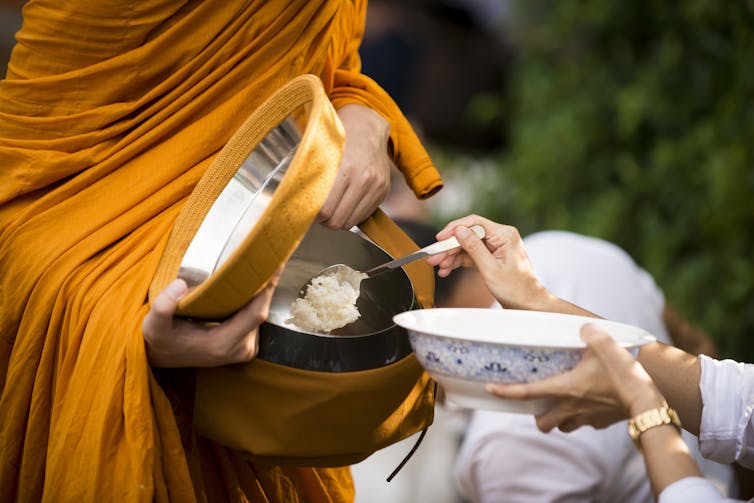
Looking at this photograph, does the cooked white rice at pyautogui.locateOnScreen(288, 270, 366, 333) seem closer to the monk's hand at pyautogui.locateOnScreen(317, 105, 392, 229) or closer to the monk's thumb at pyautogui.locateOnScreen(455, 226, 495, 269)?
the monk's hand at pyautogui.locateOnScreen(317, 105, 392, 229)

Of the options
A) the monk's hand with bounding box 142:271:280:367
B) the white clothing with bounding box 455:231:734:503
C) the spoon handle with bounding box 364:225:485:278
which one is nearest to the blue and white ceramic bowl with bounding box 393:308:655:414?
the spoon handle with bounding box 364:225:485:278

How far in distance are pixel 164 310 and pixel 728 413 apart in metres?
0.92

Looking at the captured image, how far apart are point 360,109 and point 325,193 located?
463 millimetres

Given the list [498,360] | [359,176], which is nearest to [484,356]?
[498,360]

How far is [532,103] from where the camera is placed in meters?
3.82

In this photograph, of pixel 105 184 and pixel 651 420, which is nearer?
pixel 651 420

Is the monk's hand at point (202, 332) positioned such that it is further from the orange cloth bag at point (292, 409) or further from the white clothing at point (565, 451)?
the white clothing at point (565, 451)

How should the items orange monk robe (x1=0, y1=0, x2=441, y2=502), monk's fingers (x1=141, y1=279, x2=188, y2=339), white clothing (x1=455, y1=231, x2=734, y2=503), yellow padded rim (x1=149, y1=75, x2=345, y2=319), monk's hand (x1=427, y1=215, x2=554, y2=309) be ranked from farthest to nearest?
1. white clothing (x1=455, y1=231, x2=734, y2=503)
2. monk's hand (x1=427, y1=215, x2=554, y2=309)
3. orange monk robe (x1=0, y1=0, x2=441, y2=502)
4. monk's fingers (x1=141, y1=279, x2=188, y2=339)
5. yellow padded rim (x1=149, y1=75, x2=345, y2=319)

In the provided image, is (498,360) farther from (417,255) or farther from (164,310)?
(164,310)

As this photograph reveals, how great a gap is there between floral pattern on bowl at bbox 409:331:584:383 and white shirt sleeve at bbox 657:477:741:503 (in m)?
0.20

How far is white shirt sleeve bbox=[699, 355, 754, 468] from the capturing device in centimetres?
142

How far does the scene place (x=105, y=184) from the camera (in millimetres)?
1399

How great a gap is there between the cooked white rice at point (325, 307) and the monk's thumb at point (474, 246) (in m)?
0.24

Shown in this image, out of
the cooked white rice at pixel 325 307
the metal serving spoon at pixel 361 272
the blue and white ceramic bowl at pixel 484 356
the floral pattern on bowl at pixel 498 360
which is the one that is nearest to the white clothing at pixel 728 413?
the blue and white ceramic bowl at pixel 484 356
